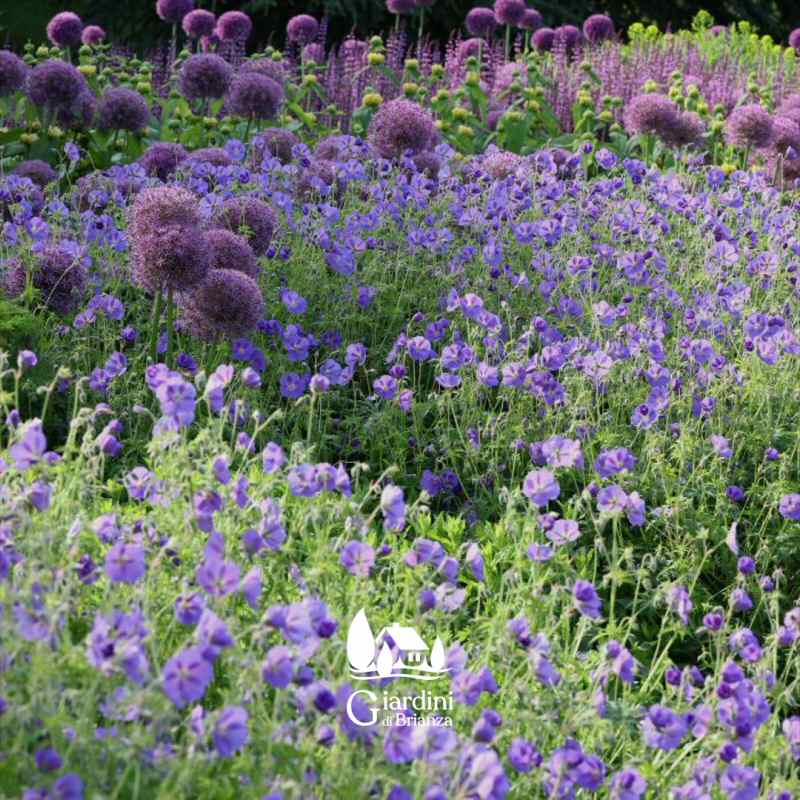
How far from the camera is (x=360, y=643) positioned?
7.49 feet

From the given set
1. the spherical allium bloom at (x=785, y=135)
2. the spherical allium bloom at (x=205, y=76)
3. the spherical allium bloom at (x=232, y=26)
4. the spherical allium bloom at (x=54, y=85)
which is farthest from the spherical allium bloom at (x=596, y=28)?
the spherical allium bloom at (x=54, y=85)

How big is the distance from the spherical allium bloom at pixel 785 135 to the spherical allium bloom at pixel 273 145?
2.38 m

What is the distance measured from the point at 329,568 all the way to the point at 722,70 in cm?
763

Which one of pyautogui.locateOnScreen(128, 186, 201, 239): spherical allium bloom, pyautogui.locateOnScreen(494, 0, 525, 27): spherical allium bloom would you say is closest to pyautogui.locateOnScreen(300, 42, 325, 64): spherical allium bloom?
pyautogui.locateOnScreen(494, 0, 525, 27): spherical allium bloom

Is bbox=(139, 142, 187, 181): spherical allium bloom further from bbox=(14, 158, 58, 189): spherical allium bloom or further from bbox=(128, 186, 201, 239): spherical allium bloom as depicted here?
bbox=(128, 186, 201, 239): spherical allium bloom

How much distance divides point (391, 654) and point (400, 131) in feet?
12.6

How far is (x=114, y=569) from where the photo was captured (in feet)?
6.62

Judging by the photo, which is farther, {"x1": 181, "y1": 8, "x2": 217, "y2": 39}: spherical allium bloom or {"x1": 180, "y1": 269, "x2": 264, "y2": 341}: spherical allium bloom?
{"x1": 181, "y1": 8, "x2": 217, "y2": 39}: spherical allium bloom

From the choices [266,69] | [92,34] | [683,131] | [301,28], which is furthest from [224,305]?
[301,28]

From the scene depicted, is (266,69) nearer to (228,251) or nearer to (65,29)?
(65,29)

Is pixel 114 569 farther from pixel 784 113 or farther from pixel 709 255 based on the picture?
pixel 784 113

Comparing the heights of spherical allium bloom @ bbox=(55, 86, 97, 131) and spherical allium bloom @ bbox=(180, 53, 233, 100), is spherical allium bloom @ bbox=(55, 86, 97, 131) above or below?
below

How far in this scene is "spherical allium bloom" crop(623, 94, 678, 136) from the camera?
6.20 metres

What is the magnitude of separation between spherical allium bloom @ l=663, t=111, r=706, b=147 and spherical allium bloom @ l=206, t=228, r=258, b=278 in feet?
10.4
